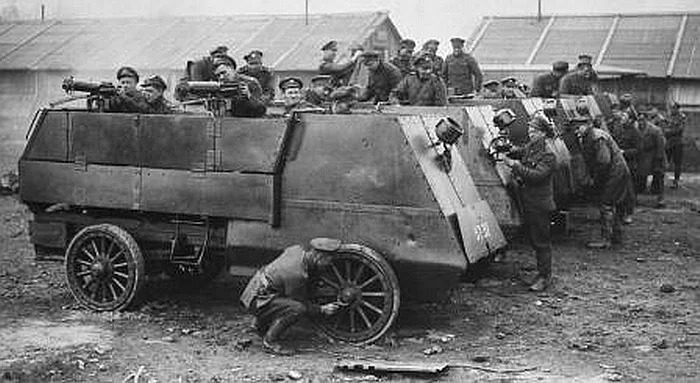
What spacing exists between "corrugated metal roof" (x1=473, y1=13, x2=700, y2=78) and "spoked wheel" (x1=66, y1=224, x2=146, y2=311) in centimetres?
1911

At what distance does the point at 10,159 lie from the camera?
23047mm

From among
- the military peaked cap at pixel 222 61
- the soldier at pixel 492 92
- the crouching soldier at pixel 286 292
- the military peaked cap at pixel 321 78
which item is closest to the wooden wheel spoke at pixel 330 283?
the crouching soldier at pixel 286 292

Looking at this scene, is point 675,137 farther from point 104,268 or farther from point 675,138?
point 104,268

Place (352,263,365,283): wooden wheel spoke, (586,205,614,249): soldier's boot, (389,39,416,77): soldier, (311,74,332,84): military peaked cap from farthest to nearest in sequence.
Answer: (389,39,416,77): soldier, (586,205,614,249): soldier's boot, (311,74,332,84): military peaked cap, (352,263,365,283): wooden wheel spoke

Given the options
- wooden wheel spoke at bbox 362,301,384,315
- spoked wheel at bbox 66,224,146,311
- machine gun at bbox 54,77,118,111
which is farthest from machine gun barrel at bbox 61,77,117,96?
wooden wheel spoke at bbox 362,301,384,315

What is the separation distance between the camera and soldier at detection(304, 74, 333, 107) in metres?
11.4

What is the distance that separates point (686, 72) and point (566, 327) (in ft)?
58.4

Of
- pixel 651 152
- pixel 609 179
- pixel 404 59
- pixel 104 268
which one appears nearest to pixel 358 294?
pixel 104 268

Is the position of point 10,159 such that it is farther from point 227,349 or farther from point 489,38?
point 227,349

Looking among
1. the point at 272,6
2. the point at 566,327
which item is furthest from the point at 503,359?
the point at 272,6

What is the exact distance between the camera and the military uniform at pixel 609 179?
42.1ft

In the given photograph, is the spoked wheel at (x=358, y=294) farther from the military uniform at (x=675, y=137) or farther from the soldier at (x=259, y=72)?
the military uniform at (x=675, y=137)

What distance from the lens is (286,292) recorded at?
307 inches

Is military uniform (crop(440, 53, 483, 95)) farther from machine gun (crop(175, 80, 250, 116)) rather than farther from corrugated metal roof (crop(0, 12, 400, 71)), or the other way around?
corrugated metal roof (crop(0, 12, 400, 71))
